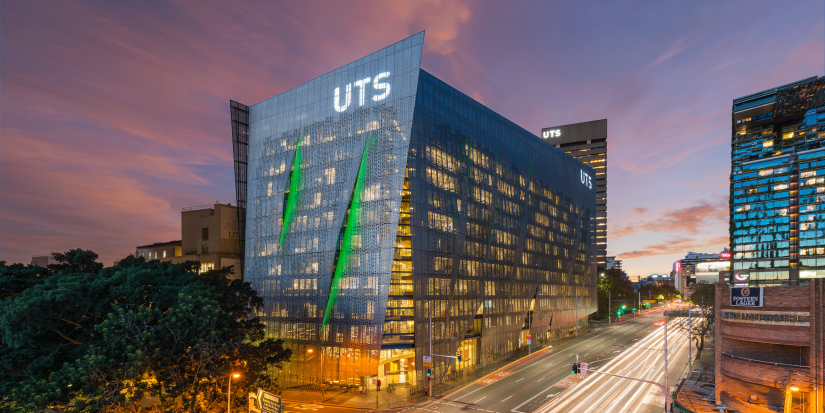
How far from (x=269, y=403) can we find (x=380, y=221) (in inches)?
→ 1208

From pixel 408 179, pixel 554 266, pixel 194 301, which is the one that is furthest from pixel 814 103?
pixel 194 301

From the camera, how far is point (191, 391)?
→ 34.1 metres

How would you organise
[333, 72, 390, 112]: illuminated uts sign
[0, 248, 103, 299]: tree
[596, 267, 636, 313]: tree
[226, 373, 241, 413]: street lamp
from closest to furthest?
[226, 373, 241, 413]: street lamp → [0, 248, 103, 299]: tree → [333, 72, 390, 112]: illuminated uts sign → [596, 267, 636, 313]: tree

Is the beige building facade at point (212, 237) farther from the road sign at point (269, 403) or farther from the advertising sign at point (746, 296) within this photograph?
the advertising sign at point (746, 296)

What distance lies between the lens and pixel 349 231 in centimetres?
6109

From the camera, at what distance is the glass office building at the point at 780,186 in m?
146

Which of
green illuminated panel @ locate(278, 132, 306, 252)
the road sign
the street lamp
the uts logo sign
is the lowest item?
the street lamp

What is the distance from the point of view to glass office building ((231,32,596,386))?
58.6 m

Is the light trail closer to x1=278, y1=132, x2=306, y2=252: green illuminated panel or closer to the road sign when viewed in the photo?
the road sign

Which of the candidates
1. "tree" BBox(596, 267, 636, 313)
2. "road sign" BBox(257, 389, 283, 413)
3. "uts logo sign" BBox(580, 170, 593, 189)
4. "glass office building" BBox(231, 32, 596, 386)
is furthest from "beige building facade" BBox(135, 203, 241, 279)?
"tree" BBox(596, 267, 636, 313)

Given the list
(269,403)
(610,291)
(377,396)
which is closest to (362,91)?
(377,396)

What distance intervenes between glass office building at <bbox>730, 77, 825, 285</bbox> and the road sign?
6182 inches

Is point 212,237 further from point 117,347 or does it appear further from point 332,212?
point 117,347

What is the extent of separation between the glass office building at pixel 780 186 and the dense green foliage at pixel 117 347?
15836 centimetres
